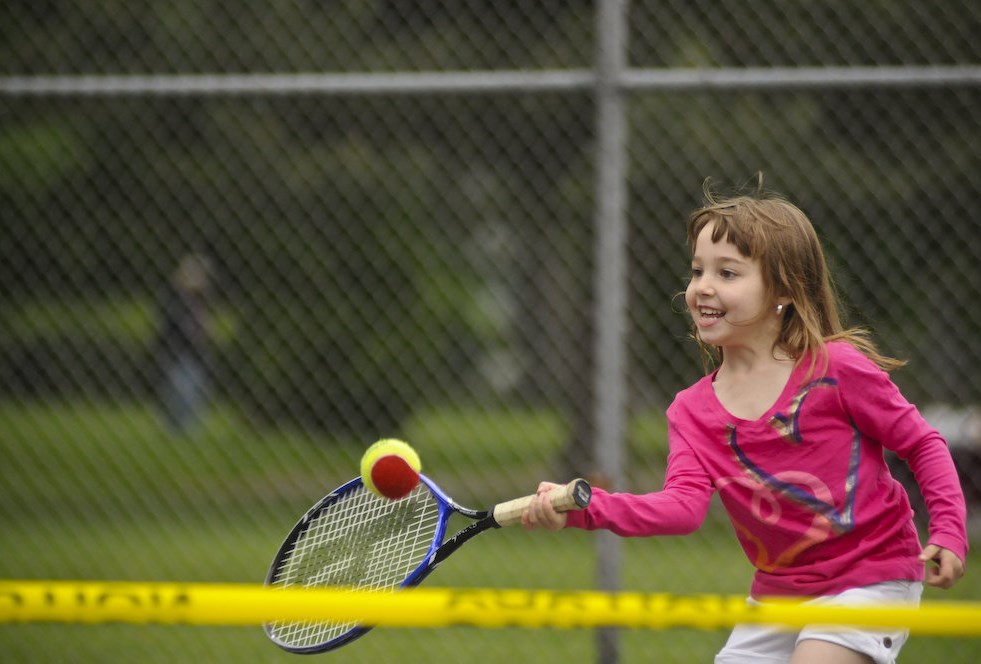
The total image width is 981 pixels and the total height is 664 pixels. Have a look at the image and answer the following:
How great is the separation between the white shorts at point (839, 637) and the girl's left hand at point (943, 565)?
0.14 meters

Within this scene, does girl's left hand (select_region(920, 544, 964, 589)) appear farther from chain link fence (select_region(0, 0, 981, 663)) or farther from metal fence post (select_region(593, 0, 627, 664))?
chain link fence (select_region(0, 0, 981, 663))

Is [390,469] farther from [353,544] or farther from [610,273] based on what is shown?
[610,273]

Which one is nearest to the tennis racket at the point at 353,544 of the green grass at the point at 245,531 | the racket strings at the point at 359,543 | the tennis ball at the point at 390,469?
the racket strings at the point at 359,543

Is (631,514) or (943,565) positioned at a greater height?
(631,514)

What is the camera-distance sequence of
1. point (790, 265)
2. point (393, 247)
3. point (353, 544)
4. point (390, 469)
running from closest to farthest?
1. point (390, 469)
2. point (790, 265)
3. point (353, 544)
4. point (393, 247)

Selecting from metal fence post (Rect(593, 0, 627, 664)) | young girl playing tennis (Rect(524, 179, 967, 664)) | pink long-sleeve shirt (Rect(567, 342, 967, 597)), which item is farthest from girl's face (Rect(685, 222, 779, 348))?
metal fence post (Rect(593, 0, 627, 664))

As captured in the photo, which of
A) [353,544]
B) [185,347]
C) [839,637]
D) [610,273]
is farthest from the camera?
[185,347]

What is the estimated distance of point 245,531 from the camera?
5191 mm

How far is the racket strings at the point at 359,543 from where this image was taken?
2752 millimetres

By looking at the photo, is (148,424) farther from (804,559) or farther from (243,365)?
(804,559)

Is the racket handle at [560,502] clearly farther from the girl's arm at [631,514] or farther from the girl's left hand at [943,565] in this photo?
the girl's left hand at [943,565]

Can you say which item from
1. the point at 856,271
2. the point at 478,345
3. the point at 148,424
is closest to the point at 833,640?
the point at 856,271

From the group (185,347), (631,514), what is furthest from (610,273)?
(185,347)

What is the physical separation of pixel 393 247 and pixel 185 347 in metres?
1.23
